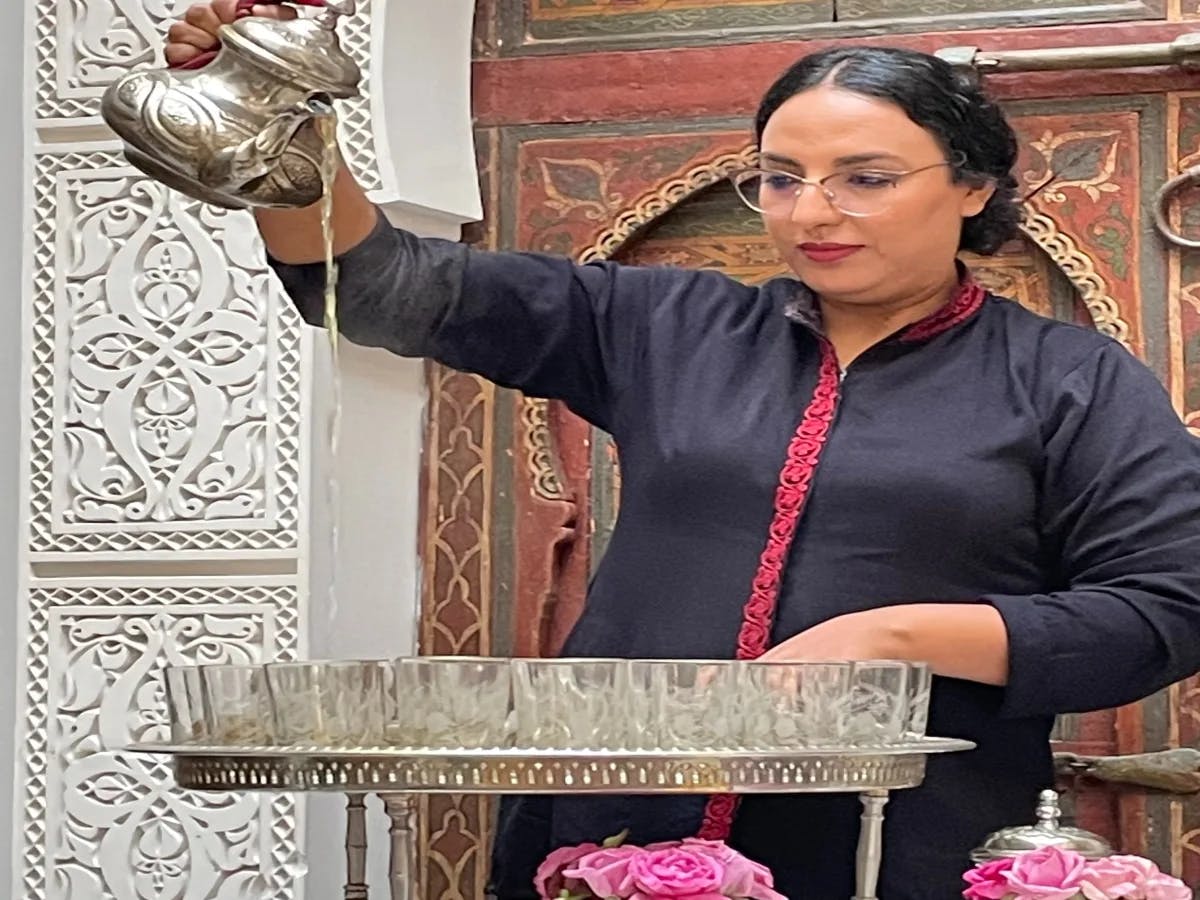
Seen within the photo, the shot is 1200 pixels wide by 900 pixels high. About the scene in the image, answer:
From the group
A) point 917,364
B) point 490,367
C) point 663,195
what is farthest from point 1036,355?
point 663,195

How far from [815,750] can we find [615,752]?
0.34 feet

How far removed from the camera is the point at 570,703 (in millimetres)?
1139

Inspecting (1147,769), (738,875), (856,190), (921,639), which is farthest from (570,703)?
(1147,769)

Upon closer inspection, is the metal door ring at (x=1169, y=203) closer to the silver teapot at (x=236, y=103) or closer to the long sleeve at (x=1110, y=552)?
the long sleeve at (x=1110, y=552)

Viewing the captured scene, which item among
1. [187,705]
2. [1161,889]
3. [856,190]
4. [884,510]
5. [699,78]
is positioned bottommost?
[1161,889]

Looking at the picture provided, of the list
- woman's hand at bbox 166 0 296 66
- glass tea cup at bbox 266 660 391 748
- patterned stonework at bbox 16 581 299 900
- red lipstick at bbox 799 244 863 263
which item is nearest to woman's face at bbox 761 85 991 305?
red lipstick at bbox 799 244 863 263

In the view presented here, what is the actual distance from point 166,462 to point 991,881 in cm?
87

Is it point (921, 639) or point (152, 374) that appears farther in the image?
point (152, 374)

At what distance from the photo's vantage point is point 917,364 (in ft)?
4.93

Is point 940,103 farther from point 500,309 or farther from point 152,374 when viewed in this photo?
point 152,374

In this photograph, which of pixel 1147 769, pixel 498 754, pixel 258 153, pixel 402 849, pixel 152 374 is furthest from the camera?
pixel 152 374

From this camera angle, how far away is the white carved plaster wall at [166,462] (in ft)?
6.02

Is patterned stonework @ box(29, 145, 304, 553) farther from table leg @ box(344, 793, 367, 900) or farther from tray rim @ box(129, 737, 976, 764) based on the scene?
tray rim @ box(129, 737, 976, 764)

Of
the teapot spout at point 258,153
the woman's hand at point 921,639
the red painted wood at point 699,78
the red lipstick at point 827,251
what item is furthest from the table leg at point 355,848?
the red painted wood at point 699,78
